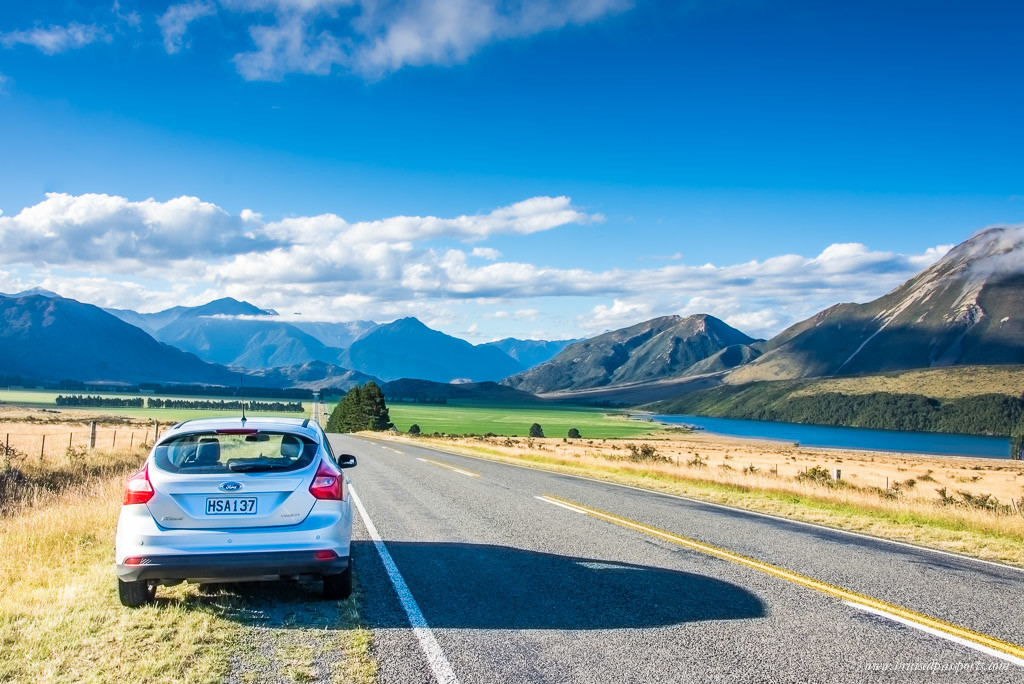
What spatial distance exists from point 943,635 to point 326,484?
588 centimetres

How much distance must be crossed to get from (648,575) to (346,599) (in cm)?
367

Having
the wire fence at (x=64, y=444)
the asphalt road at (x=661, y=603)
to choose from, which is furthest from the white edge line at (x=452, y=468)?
the wire fence at (x=64, y=444)

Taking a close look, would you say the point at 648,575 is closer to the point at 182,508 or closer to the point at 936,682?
the point at 936,682

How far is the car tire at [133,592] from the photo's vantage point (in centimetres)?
699

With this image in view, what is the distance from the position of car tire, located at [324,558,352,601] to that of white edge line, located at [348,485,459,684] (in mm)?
577

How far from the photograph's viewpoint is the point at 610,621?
691 cm

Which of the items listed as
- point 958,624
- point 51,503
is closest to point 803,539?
point 958,624

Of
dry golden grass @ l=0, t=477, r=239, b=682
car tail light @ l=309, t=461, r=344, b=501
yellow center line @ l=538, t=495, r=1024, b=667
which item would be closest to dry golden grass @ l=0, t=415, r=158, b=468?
dry golden grass @ l=0, t=477, r=239, b=682

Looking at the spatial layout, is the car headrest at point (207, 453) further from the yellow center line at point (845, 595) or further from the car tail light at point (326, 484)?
the yellow center line at point (845, 595)

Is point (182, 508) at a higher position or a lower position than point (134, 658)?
higher

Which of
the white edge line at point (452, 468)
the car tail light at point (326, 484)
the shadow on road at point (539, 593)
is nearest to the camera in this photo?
the shadow on road at point (539, 593)

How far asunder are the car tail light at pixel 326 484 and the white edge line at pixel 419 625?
133 centimetres

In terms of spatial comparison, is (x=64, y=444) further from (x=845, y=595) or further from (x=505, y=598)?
(x=845, y=595)

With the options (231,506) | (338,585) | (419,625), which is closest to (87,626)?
(231,506)
